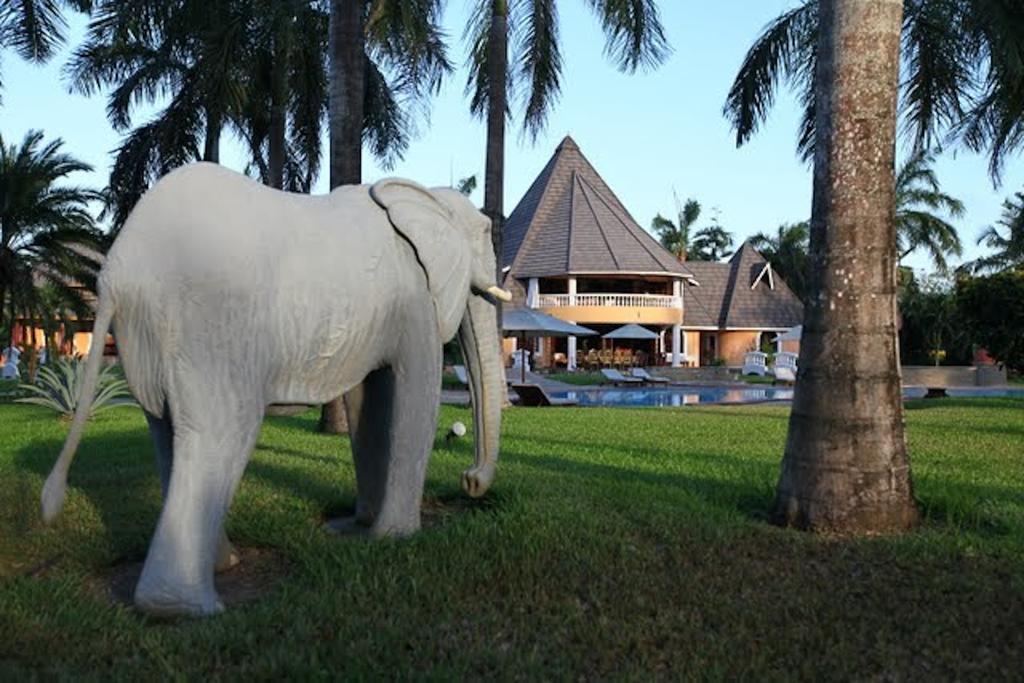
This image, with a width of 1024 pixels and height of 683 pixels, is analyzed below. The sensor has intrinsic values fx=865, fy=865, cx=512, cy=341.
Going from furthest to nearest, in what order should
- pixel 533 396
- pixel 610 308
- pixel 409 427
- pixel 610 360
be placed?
pixel 610 360 < pixel 610 308 < pixel 533 396 < pixel 409 427

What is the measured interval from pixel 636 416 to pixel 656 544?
9.13 metres

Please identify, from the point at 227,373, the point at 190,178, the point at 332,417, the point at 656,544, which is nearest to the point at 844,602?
the point at 656,544

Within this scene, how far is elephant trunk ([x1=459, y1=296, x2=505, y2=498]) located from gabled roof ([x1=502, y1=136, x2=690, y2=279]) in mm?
28920

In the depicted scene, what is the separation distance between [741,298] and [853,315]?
3553cm

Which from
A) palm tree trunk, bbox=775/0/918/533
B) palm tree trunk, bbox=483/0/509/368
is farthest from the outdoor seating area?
palm tree trunk, bbox=775/0/918/533

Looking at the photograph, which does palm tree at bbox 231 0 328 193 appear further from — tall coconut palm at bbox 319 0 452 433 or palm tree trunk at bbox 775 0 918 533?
palm tree trunk at bbox 775 0 918 533

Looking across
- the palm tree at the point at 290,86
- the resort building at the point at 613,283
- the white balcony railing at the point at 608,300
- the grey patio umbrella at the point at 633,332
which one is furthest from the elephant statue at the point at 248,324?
the white balcony railing at the point at 608,300

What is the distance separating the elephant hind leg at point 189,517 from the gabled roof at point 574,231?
99.8 feet

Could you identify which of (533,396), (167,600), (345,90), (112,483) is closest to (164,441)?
(167,600)

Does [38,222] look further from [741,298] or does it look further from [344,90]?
[741,298]

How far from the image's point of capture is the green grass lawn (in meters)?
3.15

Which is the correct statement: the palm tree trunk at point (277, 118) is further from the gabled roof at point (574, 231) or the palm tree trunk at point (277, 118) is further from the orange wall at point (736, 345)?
the orange wall at point (736, 345)

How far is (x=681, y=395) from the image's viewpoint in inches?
906

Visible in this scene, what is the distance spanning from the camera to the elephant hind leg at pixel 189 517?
3.61m
